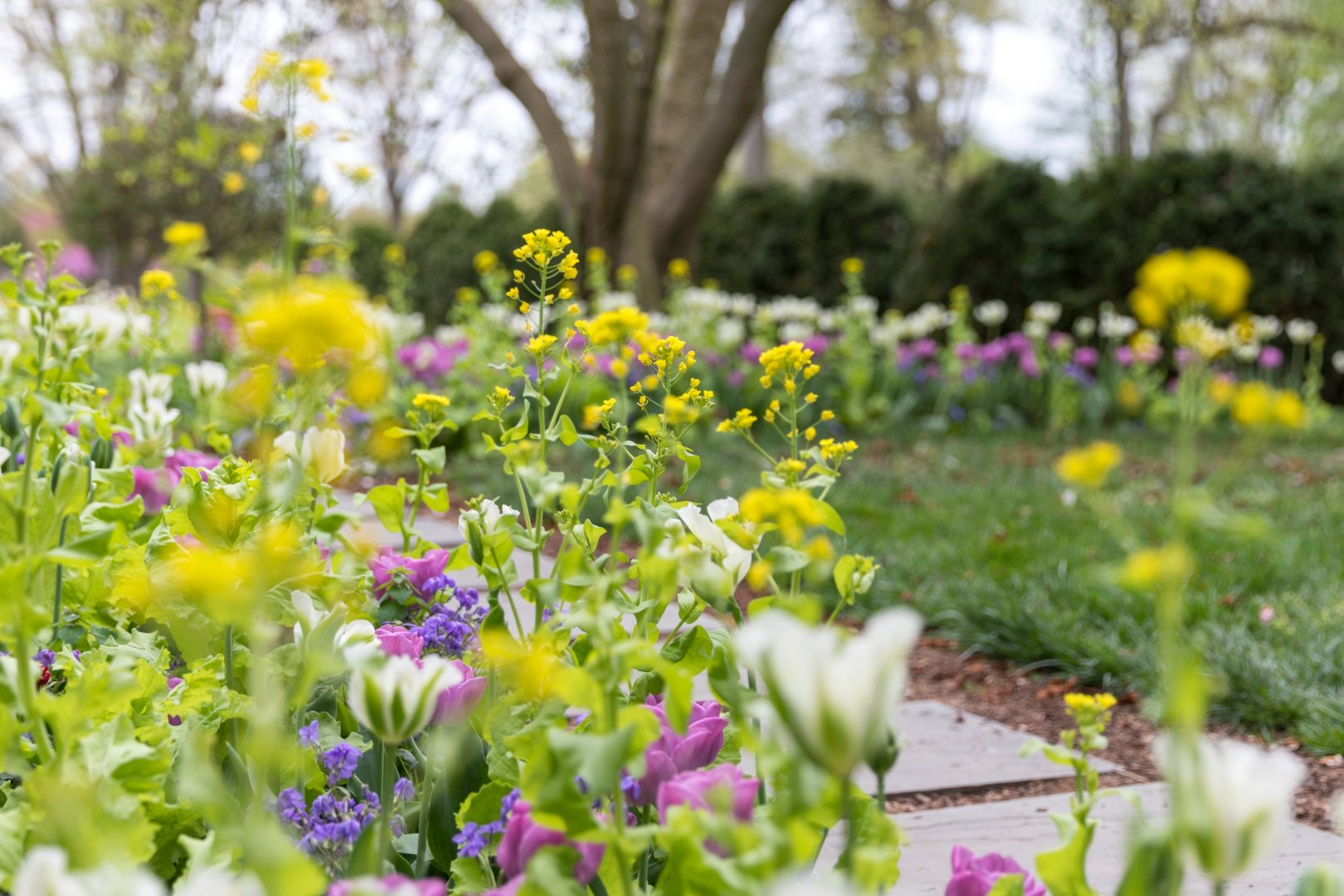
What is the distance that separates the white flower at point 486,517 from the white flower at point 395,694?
12.4 inches

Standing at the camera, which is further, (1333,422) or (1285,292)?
(1285,292)

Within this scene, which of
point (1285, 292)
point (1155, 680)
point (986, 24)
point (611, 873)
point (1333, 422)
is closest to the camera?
point (611, 873)

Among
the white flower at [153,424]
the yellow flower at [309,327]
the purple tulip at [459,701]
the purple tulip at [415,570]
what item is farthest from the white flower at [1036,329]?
the yellow flower at [309,327]

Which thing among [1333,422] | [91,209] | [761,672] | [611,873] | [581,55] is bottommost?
[1333,422]

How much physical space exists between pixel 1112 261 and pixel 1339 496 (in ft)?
12.0

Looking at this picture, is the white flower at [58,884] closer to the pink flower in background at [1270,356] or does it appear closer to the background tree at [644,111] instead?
the background tree at [644,111]

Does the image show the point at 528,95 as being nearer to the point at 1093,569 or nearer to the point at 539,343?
the point at 1093,569

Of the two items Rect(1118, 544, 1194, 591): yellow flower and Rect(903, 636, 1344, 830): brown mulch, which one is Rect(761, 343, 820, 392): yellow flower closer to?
Rect(1118, 544, 1194, 591): yellow flower

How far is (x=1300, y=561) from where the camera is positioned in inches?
152

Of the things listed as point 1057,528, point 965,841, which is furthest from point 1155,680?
point 1057,528

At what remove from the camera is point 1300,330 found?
7445mm

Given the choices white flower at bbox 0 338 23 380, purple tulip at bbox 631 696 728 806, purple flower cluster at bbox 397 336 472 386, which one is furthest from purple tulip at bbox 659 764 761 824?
purple flower cluster at bbox 397 336 472 386

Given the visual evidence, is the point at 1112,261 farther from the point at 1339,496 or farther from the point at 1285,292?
the point at 1339,496

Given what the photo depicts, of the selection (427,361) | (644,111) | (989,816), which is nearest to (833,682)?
(989,816)
